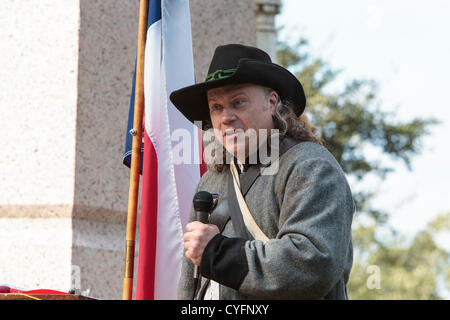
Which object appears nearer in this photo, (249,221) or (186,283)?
(249,221)

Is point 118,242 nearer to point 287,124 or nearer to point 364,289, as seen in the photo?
point 287,124

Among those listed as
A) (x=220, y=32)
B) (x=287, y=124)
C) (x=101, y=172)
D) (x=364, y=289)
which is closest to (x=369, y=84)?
(x=364, y=289)

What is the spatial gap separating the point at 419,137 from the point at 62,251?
422 inches

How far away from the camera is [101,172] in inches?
192

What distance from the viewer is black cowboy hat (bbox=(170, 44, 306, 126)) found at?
279cm

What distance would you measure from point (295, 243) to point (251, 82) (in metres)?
0.70

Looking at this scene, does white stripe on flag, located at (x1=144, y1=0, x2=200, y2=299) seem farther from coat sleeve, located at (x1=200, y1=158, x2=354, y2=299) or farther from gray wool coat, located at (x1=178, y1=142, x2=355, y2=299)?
coat sleeve, located at (x1=200, y1=158, x2=354, y2=299)

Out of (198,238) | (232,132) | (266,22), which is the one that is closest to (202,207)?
(198,238)

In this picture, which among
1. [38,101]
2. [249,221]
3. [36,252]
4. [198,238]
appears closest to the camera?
[198,238]

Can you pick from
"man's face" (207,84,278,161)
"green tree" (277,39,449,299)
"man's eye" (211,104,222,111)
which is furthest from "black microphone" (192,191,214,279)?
"green tree" (277,39,449,299)

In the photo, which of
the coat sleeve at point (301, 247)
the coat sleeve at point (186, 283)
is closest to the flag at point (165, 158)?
the coat sleeve at point (186, 283)

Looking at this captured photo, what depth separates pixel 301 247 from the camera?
2.42 metres

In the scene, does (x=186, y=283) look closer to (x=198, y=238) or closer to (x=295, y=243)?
(x=198, y=238)

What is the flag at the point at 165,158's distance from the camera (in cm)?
394
